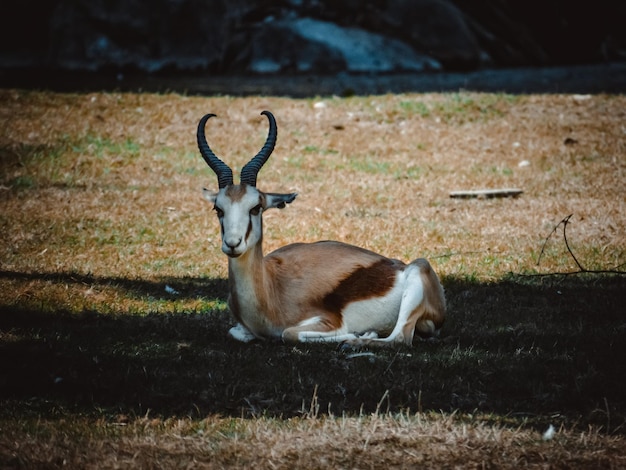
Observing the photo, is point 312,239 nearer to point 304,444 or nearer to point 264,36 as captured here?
point 304,444

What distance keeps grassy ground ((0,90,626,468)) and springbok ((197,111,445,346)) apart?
23 cm

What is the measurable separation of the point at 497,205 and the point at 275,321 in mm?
6457

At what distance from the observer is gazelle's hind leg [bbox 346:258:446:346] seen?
24.4 feet

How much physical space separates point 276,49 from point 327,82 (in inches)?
109

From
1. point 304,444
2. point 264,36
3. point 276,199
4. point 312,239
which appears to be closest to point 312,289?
point 276,199

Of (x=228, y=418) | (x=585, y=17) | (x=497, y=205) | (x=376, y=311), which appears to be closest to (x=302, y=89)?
(x=497, y=205)

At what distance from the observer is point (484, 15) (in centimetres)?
2714

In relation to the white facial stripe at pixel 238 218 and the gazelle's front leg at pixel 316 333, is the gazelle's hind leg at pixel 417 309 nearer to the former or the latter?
the gazelle's front leg at pixel 316 333

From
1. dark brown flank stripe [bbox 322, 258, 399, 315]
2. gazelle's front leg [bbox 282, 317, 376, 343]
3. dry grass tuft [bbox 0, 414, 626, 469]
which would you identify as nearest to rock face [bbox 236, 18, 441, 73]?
dark brown flank stripe [bbox 322, 258, 399, 315]

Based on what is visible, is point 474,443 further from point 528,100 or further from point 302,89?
point 302,89

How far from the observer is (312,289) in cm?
767

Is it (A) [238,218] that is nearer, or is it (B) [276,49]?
(A) [238,218]

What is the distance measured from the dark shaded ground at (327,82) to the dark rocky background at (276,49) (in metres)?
0.04

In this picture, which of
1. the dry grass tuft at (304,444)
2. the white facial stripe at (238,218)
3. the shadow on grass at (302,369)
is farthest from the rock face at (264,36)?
the dry grass tuft at (304,444)
